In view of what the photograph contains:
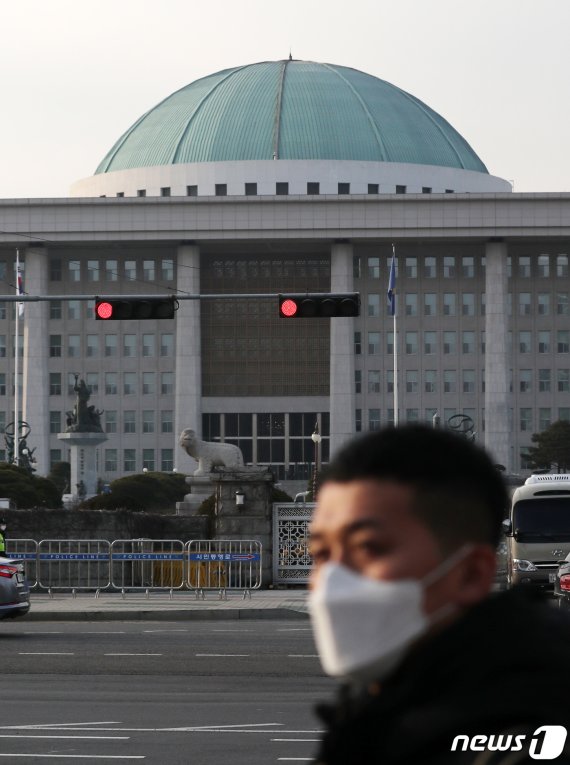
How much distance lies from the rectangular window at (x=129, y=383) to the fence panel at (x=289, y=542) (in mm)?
101039

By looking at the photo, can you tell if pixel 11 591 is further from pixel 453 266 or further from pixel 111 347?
pixel 111 347

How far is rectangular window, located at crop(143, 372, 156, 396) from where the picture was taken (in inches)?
5359

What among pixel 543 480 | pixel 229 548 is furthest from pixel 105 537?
pixel 543 480

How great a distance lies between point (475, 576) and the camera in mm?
2434

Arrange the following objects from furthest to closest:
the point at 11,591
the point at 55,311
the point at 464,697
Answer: the point at 55,311 → the point at 11,591 → the point at 464,697

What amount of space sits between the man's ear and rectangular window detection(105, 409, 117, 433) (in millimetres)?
133561

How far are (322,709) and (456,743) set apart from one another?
261 mm

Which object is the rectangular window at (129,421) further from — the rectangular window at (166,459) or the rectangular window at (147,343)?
the rectangular window at (147,343)

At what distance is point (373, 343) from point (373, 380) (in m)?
3.16

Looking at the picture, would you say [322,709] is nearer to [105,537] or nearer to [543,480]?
[543,480]

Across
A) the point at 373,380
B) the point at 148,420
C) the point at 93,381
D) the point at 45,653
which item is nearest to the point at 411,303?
the point at 373,380

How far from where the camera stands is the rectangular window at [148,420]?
441 feet

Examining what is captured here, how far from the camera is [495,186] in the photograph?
146 m

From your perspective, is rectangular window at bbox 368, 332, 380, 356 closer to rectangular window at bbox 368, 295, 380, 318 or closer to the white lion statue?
rectangular window at bbox 368, 295, 380, 318
